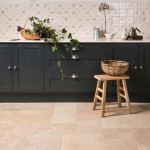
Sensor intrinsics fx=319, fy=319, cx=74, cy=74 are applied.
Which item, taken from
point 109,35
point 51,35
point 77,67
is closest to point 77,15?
point 109,35

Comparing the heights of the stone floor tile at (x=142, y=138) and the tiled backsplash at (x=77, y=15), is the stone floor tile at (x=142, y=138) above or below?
below

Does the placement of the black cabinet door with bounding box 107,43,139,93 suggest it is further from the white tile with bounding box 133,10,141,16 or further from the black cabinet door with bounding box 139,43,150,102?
the white tile with bounding box 133,10,141,16

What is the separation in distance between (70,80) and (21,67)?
0.65 m

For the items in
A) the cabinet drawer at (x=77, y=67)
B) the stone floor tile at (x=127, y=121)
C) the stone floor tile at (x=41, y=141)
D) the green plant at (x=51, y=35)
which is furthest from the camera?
the cabinet drawer at (x=77, y=67)

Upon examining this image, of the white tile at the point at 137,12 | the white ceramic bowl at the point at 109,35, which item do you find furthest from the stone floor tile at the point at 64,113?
the white tile at the point at 137,12

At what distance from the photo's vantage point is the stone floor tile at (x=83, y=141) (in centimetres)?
268

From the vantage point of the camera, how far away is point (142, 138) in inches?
114

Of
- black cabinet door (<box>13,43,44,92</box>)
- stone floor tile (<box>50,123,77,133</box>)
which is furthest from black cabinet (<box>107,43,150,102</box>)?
stone floor tile (<box>50,123,77,133</box>)

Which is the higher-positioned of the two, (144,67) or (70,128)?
(144,67)

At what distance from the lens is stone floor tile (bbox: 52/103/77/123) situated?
11.3 ft

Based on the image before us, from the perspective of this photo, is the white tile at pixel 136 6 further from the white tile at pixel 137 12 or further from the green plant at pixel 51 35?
the green plant at pixel 51 35

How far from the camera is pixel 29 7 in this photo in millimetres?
4637

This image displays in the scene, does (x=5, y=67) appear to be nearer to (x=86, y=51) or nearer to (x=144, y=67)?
(x=86, y=51)

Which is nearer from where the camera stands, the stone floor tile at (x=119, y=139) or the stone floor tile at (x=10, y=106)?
the stone floor tile at (x=119, y=139)
